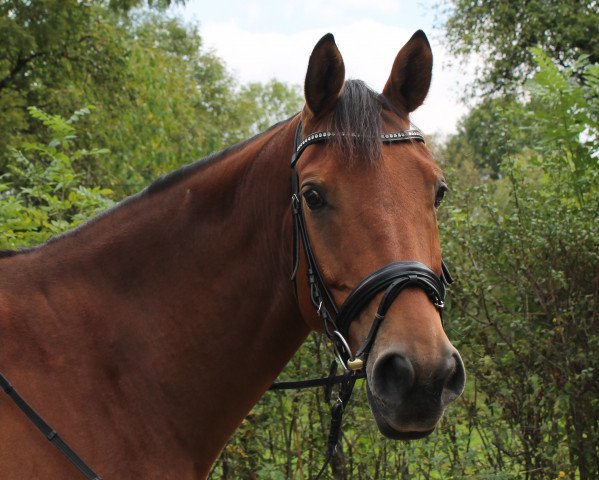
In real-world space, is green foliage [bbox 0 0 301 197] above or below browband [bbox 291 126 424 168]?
above

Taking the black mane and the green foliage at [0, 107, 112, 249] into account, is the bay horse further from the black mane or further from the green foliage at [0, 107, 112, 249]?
the green foliage at [0, 107, 112, 249]

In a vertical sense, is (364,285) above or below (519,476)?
above

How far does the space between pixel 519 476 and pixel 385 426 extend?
2967mm

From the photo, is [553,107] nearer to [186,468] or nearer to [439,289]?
[439,289]

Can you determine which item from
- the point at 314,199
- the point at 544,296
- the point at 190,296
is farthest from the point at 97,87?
the point at 314,199

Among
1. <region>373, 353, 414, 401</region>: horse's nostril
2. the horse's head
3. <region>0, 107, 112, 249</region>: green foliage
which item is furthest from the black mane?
<region>0, 107, 112, 249</region>: green foliage

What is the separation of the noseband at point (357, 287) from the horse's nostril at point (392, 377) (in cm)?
11

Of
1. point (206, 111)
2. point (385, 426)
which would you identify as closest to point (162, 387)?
point (385, 426)

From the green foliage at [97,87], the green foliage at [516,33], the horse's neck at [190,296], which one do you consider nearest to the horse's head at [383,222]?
the horse's neck at [190,296]

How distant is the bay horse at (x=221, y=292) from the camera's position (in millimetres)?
2146

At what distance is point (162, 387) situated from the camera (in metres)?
2.46

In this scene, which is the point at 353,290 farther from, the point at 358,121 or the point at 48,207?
the point at 48,207

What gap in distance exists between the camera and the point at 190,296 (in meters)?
2.55

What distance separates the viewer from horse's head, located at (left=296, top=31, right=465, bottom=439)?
79.6 inches
